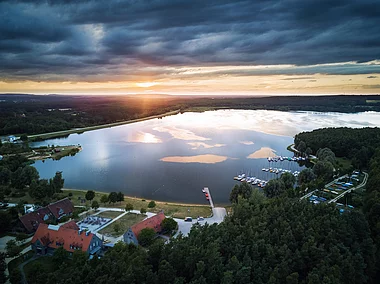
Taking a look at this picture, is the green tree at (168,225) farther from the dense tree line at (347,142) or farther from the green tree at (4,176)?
the dense tree line at (347,142)

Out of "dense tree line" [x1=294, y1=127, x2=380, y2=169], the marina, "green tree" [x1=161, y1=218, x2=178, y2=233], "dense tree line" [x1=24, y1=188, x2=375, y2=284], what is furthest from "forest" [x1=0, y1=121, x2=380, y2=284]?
"dense tree line" [x1=294, y1=127, x2=380, y2=169]

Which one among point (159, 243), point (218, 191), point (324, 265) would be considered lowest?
point (218, 191)

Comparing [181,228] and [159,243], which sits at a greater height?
[159,243]

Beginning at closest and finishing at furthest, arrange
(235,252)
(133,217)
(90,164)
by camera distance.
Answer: (235,252) < (133,217) < (90,164)

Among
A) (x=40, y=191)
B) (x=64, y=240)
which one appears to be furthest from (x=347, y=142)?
(x=40, y=191)

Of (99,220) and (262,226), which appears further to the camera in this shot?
(99,220)

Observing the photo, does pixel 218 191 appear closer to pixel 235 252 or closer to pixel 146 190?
pixel 146 190

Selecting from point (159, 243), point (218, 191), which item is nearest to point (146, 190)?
point (218, 191)

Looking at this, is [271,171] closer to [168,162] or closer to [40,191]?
[168,162]
